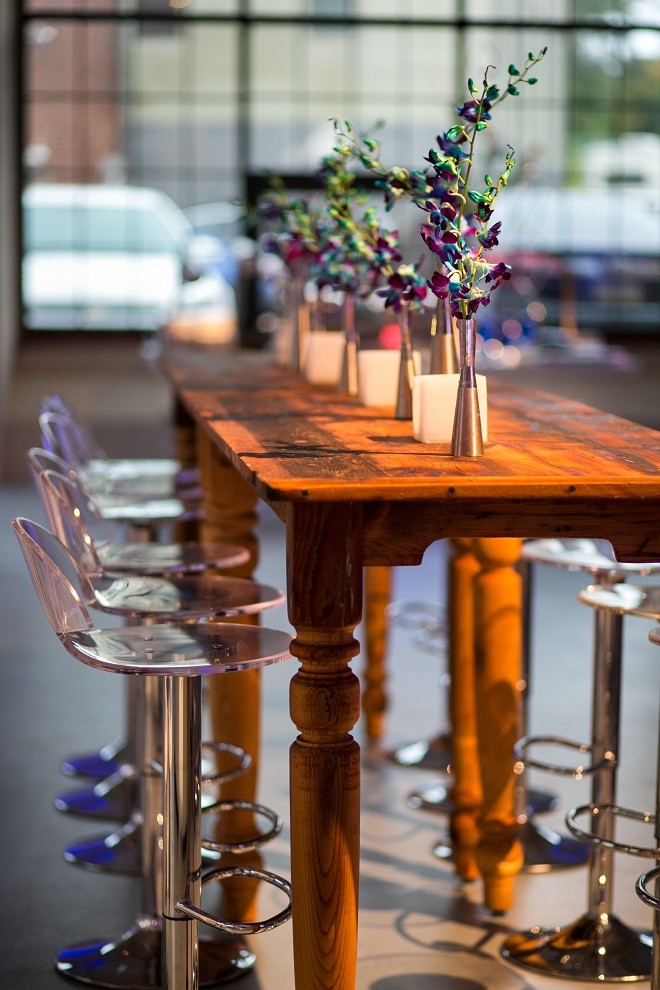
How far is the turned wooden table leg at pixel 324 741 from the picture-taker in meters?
1.99

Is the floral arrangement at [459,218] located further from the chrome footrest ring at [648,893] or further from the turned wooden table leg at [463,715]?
the turned wooden table leg at [463,715]

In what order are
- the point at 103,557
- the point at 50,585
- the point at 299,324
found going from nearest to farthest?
the point at 50,585, the point at 103,557, the point at 299,324

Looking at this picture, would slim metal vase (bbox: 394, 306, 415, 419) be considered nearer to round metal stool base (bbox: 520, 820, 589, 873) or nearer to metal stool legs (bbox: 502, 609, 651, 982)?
metal stool legs (bbox: 502, 609, 651, 982)

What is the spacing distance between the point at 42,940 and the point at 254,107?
864 centimetres

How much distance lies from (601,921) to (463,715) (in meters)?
0.81

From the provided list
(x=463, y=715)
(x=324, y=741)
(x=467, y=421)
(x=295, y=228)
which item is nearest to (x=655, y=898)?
(x=324, y=741)

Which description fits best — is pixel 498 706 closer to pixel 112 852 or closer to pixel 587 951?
pixel 587 951

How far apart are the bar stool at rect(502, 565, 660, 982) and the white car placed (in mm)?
7920

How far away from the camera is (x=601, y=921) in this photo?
117 inches

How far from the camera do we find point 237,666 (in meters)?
2.27

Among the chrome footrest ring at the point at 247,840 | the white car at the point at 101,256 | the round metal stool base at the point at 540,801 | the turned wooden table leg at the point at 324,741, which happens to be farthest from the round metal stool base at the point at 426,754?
the white car at the point at 101,256

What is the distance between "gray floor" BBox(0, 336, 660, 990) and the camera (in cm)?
298

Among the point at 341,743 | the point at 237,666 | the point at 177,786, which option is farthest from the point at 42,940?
the point at 341,743

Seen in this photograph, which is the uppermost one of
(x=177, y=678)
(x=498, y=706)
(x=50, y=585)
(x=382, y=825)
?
(x=50, y=585)
